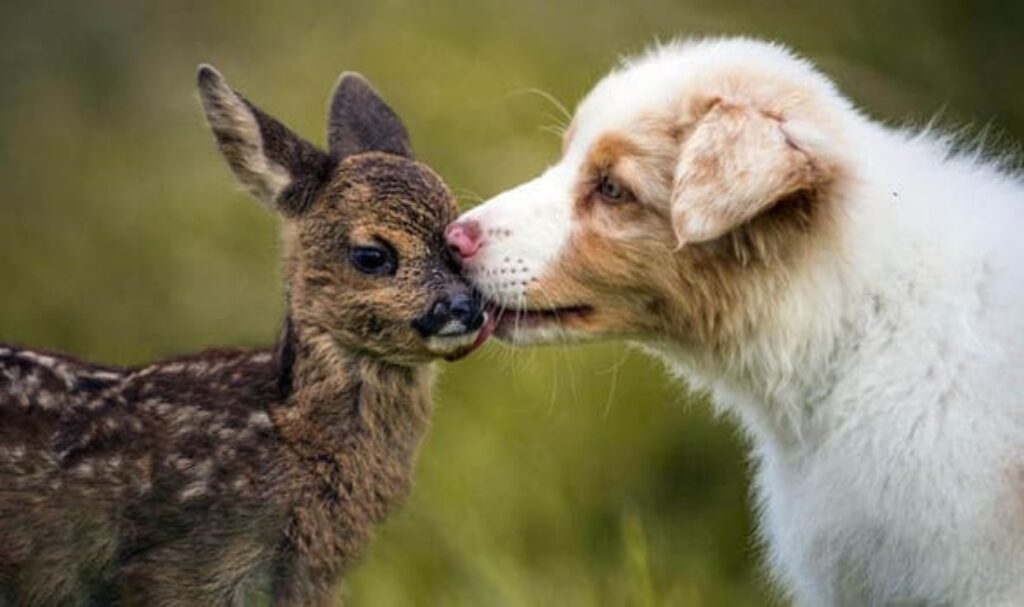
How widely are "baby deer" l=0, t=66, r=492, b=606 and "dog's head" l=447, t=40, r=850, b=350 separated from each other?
16 centimetres

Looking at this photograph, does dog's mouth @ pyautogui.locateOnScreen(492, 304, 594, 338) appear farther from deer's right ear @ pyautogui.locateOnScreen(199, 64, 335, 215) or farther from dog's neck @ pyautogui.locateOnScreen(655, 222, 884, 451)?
deer's right ear @ pyautogui.locateOnScreen(199, 64, 335, 215)

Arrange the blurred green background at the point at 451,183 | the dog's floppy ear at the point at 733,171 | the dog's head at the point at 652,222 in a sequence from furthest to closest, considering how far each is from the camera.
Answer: the blurred green background at the point at 451,183 < the dog's head at the point at 652,222 < the dog's floppy ear at the point at 733,171

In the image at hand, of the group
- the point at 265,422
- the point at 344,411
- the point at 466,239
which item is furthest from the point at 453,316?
the point at 265,422

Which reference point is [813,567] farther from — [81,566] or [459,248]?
[81,566]

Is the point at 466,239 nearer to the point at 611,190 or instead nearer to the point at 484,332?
the point at 484,332

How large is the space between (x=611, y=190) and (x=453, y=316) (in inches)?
19.4

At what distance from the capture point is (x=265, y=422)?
743cm

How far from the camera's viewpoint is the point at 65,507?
7.21 m

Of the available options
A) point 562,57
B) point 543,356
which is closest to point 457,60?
point 562,57

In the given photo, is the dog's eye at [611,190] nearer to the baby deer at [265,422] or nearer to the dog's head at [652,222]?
the dog's head at [652,222]

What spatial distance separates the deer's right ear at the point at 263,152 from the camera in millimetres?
7398

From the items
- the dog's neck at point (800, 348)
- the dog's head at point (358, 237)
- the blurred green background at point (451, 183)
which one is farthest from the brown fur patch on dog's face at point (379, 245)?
the blurred green background at point (451, 183)

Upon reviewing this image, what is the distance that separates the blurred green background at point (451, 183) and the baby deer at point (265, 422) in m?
1.07

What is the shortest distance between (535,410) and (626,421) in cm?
37
